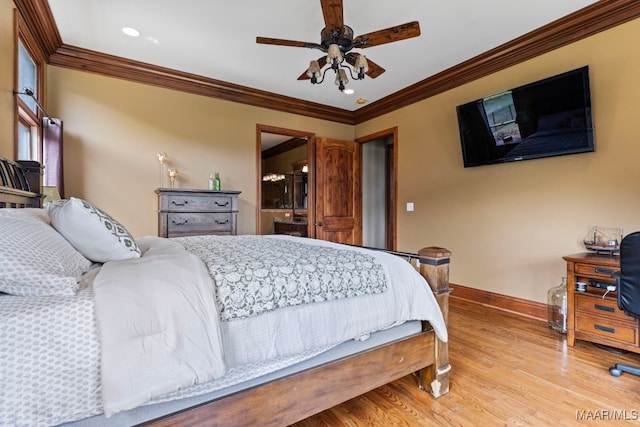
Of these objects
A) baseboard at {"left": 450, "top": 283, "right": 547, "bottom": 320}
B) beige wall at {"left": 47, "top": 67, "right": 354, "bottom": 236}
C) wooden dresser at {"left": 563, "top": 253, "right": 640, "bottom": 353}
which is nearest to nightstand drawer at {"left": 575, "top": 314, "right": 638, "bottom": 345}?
wooden dresser at {"left": 563, "top": 253, "right": 640, "bottom": 353}

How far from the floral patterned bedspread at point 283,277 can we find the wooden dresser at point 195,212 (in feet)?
6.35

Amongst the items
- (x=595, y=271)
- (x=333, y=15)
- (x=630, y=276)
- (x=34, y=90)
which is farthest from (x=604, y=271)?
(x=34, y=90)

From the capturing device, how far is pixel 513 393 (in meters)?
1.77

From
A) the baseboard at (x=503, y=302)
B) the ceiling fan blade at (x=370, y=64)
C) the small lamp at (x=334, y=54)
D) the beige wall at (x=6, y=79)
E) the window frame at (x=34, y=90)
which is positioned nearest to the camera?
the beige wall at (x=6, y=79)

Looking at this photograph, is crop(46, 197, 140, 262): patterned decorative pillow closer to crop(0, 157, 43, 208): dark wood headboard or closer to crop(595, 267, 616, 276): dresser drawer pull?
crop(0, 157, 43, 208): dark wood headboard

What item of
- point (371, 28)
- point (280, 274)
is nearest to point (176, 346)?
point (280, 274)

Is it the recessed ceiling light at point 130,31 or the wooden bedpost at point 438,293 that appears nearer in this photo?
the wooden bedpost at point 438,293

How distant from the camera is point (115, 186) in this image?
351 centimetres

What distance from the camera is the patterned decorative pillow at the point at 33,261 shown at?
2.99 feet

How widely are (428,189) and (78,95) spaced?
13.8 ft

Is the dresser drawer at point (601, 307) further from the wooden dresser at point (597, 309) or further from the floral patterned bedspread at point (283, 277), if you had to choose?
the floral patterned bedspread at point (283, 277)

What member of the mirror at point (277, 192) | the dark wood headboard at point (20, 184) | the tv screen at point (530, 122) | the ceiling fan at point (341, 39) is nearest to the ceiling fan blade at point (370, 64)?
the ceiling fan at point (341, 39)

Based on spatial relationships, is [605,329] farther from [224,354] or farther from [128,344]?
[128,344]

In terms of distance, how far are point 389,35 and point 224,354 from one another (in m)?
2.29
